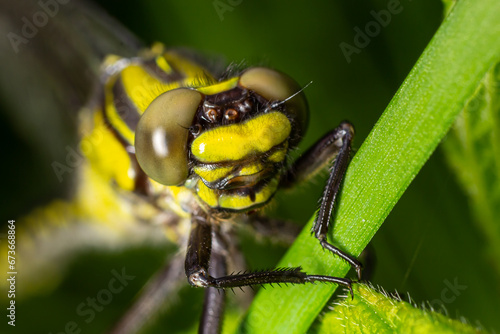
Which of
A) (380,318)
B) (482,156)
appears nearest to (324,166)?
(482,156)

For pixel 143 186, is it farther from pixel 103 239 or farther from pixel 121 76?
pixel 103 239

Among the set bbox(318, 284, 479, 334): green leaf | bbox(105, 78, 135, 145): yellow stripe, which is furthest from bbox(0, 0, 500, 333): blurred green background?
bbox(318, 284, 479, 334): green leaf

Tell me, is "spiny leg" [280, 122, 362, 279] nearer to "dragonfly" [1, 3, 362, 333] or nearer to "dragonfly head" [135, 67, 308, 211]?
"dragonfly" [1, 3, 362, 333]

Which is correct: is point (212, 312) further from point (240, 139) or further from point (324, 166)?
point (240, 139)

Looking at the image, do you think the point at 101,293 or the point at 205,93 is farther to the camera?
the point at 101,293

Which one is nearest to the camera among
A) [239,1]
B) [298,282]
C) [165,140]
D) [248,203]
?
[298,282]

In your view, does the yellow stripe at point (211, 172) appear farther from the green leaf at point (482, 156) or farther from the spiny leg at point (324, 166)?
the green leaf at point (482, 156)

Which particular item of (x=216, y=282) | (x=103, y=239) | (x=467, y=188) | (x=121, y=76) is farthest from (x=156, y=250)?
(x=467, y=188)
